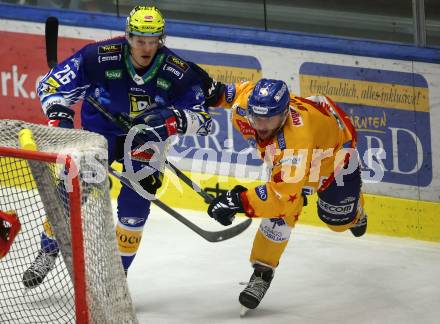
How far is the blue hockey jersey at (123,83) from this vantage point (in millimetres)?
4938

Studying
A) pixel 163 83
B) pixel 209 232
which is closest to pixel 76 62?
pixel 163 83

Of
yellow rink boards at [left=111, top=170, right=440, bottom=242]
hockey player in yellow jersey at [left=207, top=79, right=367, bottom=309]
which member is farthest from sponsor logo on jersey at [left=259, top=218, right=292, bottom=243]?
yellow rink boards at [left=111, top=170, right=440, bottom=242]

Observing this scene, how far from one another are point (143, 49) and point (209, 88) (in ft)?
1.43

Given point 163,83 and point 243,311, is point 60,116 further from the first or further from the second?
point 243,311

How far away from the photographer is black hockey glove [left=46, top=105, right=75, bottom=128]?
4773 mm

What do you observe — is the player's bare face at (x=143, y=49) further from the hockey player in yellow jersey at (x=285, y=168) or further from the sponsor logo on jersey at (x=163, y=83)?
the hockey player in yellow jersey at (x=285, y=168)

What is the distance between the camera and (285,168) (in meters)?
4.57

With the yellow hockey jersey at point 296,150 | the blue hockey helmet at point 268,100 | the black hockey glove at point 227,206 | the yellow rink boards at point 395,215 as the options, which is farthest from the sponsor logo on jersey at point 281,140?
the yellow rink boards at point 395,215

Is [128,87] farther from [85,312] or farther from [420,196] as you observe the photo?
[420,196]

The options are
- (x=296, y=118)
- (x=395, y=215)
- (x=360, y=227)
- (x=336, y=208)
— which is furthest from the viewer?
(x=395, y=215)

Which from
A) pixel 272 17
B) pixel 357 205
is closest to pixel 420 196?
pixel 357 205

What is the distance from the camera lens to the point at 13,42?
681 centimetres

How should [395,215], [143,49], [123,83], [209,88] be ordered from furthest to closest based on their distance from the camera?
1. [395,215]
2. [209,88]
3. [123,83]
4. [143,49]

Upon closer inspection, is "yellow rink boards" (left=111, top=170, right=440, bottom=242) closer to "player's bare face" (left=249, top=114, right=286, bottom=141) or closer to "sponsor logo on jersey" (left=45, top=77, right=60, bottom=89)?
"player's bare face" (left=249, top=114, right=286, bottom=141)
